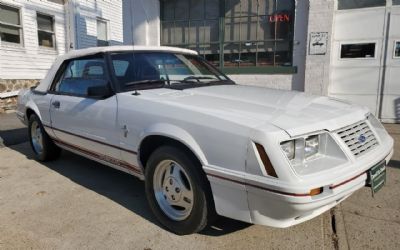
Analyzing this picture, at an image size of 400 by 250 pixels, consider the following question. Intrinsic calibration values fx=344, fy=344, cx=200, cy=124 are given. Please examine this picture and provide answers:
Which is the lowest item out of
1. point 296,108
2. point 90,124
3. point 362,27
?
point 90,124

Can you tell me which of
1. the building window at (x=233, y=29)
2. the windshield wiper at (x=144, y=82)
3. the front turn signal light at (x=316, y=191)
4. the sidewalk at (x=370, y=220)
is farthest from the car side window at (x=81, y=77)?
the building window at (x=233, y=29)

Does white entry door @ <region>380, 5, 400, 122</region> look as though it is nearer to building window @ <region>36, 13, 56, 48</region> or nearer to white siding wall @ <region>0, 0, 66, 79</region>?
white siding wall @ <region>0, 0, 66, 79</region>

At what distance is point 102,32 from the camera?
1430 cm

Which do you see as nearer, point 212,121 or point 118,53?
point 212,121

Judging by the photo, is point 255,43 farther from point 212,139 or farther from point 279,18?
point 212,139

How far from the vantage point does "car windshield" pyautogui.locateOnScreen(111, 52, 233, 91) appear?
3.41 metres

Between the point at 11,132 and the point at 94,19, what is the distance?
7901 mm

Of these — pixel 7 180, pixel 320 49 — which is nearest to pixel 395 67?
pixel 320 49

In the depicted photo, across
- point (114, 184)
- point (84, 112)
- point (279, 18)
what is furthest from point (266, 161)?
point (279, 18)

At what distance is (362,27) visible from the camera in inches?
302

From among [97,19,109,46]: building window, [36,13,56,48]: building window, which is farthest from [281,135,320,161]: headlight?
[97,19,109,46]: building window

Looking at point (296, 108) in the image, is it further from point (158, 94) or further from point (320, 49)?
point (320, 49)

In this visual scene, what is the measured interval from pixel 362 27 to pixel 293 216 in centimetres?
684

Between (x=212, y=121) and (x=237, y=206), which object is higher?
(x=212, y=121)
